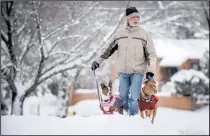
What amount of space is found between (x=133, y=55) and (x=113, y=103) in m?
0.65

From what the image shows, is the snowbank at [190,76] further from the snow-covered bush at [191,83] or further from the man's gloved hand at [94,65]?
the man's gloved hand at [94,65]

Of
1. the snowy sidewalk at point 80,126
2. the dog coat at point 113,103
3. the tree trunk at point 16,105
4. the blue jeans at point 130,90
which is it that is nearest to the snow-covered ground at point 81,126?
the snowy sidewalk at point 80,126

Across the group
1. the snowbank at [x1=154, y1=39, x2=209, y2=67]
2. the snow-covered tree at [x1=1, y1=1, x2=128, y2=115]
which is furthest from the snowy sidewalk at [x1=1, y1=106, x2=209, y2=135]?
the snowbank at [x1=154, y1=39, x2=209, y2=67]

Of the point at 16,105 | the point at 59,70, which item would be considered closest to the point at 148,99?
the point at 59,70

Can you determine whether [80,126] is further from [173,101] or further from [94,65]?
[173,101]

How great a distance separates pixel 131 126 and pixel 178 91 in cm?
1491

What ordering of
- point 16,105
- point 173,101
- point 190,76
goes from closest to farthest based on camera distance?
point 16,105 → point 173,101 → point 190,76

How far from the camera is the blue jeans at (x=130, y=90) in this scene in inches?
213

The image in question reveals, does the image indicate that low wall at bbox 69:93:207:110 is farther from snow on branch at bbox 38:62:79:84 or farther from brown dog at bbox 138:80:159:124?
brown dog at bbox 138:80:159:124

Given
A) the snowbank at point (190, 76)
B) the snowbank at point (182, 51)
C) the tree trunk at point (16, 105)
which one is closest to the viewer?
the tree trunk at point (16, 105)

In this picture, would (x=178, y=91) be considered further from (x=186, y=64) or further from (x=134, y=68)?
(x=134, y=68)

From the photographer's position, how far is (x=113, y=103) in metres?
5.54

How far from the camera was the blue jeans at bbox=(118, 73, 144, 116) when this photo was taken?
5.40m

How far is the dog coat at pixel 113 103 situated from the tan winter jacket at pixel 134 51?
334 mm
